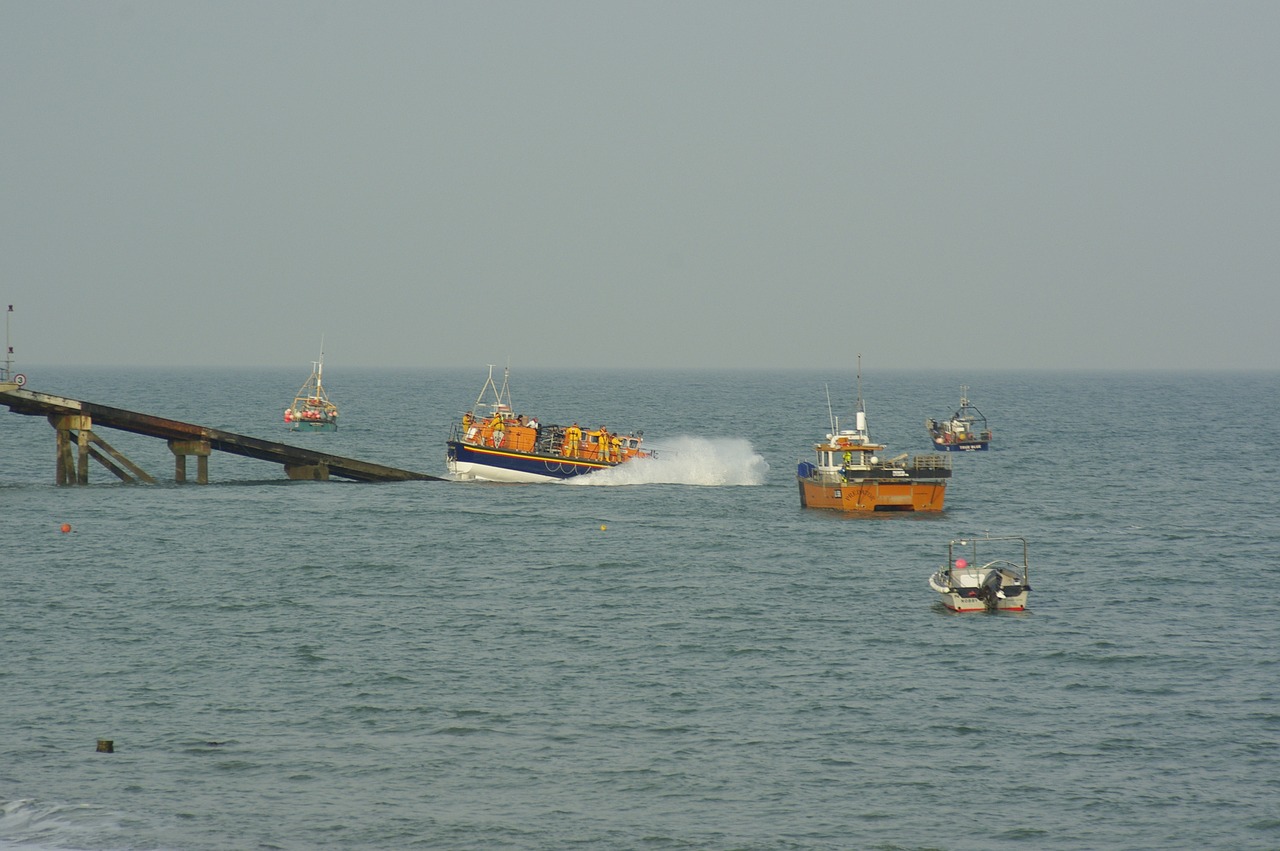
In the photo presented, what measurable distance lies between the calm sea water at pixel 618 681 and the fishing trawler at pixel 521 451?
31.8ft

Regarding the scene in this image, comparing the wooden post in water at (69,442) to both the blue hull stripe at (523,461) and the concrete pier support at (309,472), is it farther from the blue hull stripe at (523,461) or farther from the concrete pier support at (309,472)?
the blue hull stripe at (523,461)

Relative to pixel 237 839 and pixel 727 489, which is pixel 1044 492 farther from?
pixel 237 839

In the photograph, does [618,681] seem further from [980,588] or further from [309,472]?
[309,472]

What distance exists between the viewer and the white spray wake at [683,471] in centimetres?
8531

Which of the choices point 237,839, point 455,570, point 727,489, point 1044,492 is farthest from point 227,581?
point 1044,492

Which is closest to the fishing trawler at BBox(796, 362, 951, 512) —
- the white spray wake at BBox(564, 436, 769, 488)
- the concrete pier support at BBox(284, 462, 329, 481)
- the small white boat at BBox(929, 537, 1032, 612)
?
the white spray wake at BBox(564, 436, 769, 488)

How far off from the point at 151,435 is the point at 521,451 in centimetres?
2084

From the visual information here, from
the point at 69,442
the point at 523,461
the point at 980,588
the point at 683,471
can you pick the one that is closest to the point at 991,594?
the point at 980,588

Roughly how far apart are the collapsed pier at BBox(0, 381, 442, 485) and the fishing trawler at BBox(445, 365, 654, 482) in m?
4.79

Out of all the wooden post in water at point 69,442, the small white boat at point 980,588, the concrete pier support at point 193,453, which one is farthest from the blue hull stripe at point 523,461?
the small white boat at point 980,588

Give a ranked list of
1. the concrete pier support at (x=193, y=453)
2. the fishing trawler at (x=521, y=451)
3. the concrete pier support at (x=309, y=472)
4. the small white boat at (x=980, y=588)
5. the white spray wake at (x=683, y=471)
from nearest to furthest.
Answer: the small white boat at (x=980, y=588)
the concrete pier support at (x=193, y=453)
the concrete pier support at (x=309, y=472)
the fishing trawler at (x=521, y=451)
the white spray wake at (x=683, y=471)

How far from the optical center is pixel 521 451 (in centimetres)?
8306

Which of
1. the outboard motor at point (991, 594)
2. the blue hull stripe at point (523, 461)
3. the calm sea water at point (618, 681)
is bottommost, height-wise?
the calm sea water at point (618, 681)

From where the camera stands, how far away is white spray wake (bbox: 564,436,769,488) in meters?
85.3
